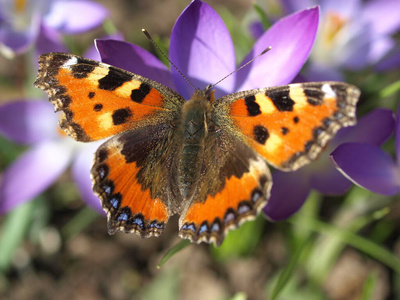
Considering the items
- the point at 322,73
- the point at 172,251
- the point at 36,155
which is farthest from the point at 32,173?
the point at 322,73

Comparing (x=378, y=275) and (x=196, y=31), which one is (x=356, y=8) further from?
(x=378, y=275)

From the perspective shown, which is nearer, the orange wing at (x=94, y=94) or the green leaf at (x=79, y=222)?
the orange wing at (x=94, y=94)

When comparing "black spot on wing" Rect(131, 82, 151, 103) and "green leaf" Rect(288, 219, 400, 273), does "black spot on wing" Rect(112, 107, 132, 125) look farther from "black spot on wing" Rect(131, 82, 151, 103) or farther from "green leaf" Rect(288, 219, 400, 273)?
"green leaf" Rect(288, 219, 400, 273)

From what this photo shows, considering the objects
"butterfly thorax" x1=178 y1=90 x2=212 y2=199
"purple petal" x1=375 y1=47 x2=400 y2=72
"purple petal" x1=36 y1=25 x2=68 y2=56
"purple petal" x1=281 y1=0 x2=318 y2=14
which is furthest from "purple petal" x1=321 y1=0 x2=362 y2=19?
"purple petal" x1=36 y1=25 x2=68 y2=56

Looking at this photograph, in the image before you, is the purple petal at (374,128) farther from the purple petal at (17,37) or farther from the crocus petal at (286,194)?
the purple petal at (17,37)

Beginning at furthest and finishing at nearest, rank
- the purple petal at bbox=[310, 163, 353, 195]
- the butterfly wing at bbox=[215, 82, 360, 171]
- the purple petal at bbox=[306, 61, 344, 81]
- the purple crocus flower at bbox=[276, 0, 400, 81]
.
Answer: the purple crocus flower at bbox=[276, 0, 400, 81], the purple petal at bbox=[306, 61, 344, 81], the purple petal at bbox=[310, 163, 353, 195], the butterfly wing at bbox=[215, 82, 360, 171]

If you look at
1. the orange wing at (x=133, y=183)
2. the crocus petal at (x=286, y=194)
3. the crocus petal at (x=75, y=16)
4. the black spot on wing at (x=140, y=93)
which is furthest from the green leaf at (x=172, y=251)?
the crocus petal at (x=75, y=16)

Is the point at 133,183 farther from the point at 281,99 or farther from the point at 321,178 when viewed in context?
the point at 321,178
